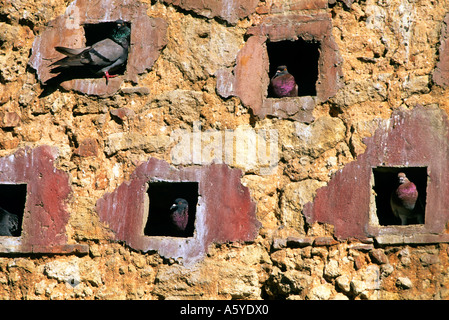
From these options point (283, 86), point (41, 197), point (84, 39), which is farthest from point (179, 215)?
point (84, 39)

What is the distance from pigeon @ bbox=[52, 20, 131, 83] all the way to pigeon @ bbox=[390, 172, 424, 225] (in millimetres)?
2205

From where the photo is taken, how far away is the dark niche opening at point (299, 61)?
473 cm

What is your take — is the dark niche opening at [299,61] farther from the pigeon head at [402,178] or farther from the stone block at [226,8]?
the pigeon head at [402,178]

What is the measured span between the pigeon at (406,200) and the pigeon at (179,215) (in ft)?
5.00

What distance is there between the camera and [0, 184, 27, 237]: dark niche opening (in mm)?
4734

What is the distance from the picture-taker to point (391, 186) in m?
4.61

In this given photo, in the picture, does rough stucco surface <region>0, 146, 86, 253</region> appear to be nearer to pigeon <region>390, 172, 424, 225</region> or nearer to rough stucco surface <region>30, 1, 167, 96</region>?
rough stucco surface <region>30, 1, 167, 96</region>

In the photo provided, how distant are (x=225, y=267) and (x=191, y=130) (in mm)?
999

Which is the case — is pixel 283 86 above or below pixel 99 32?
below

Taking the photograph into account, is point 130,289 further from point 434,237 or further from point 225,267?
point 434,237

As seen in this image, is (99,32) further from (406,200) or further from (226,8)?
(406,200)

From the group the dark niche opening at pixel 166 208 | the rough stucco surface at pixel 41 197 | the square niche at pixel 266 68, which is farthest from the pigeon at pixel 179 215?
the square niche at pixel 266 68

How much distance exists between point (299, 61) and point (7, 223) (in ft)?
8.78

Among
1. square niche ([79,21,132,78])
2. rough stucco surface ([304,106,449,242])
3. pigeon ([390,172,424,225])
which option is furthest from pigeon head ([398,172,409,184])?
square niche ([79,21,132,78])
